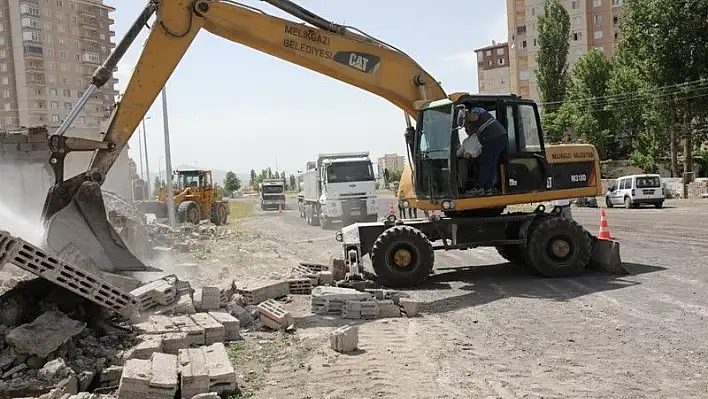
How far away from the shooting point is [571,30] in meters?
77.8

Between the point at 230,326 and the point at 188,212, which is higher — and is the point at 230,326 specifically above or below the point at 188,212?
below

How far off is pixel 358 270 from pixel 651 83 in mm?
33988

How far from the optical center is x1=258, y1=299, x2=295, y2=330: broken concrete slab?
26.1 feet

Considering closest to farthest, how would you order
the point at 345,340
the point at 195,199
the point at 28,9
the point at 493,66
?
1. the point at 345,340
2. the point at 195,199
3. the point at 28,9
4. the point at 493,66

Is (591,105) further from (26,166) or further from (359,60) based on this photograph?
(26,166)

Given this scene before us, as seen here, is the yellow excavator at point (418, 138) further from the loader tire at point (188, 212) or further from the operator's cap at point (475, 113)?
the loader tire at point (188, 212)

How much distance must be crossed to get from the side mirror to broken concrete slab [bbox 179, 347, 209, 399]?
5.80 meters

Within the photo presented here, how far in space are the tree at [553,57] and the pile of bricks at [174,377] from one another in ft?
184

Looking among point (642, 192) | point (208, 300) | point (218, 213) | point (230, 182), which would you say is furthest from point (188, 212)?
point (230, 182)

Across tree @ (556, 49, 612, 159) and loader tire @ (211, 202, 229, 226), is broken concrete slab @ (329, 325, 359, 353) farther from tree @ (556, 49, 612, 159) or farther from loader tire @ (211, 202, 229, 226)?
tree @ (556, 49, 612, 159)

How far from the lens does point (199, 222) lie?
28359 mm

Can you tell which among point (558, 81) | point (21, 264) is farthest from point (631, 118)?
point (21, 264)

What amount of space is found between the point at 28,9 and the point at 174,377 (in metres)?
66.1

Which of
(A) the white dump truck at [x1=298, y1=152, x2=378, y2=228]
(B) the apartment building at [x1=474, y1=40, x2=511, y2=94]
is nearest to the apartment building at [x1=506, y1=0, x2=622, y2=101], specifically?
(B) the apartment building at [x1=474, y1=40, x2=511, y2=94]
